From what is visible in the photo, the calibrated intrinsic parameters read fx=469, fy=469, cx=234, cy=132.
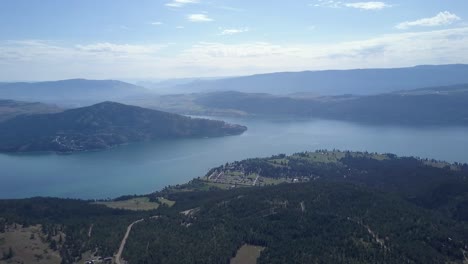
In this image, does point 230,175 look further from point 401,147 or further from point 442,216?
point 401,147

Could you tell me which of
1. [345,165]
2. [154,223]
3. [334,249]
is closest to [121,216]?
[154,223]

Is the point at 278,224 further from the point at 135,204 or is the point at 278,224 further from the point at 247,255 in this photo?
the point at 135,204

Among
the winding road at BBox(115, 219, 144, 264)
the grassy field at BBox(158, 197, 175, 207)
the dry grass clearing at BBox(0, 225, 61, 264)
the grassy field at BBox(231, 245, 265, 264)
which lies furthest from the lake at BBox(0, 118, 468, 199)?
the grassy field at BBox(231, 245, 265, 264)

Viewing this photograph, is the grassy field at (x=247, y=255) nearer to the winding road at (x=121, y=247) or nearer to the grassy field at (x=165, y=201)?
the winding road at (x=121, y=247)

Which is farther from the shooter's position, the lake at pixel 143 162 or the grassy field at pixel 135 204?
the lake at pixel 143 162

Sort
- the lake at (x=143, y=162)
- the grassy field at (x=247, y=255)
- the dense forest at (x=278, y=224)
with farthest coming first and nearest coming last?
the lake at (x=143, y=162)
the grassy field at (x=247, y=255)
the dense forest at (x=278, y=224)

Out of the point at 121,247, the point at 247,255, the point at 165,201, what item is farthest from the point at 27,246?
the point at 165,201

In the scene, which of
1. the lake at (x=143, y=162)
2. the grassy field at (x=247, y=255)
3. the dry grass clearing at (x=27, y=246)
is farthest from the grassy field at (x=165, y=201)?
the grassy field at (x=247, y=255)
